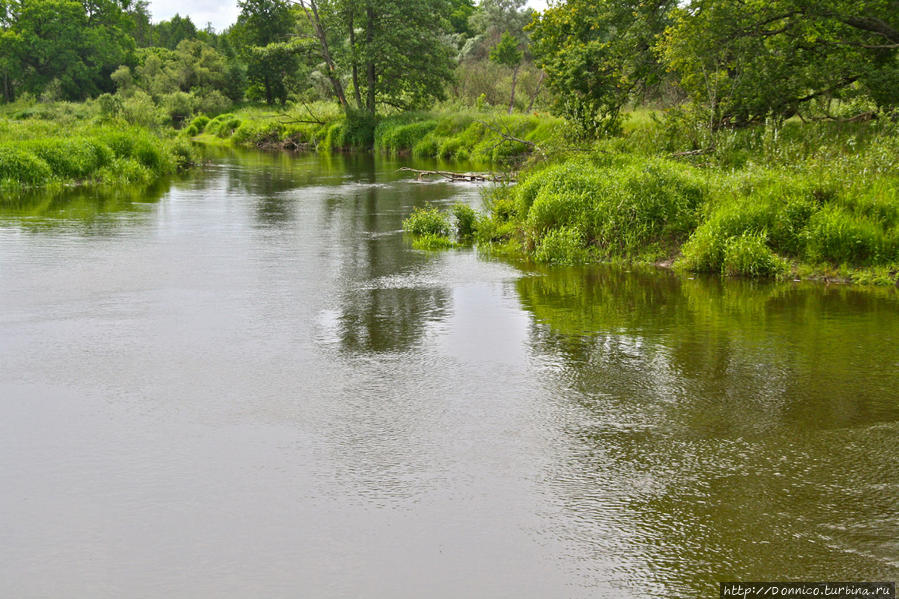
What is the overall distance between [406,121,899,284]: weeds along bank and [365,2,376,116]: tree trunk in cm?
3074

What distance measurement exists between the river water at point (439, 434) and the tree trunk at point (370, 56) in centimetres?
3529

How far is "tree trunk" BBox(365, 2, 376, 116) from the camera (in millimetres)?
46875

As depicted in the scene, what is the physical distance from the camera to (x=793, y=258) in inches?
531

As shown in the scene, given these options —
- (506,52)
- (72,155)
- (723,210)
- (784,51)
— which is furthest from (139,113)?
(723,210)

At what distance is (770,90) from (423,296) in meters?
11.5

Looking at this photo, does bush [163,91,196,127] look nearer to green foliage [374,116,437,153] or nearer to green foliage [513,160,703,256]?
green foliage [374,116,437,153]

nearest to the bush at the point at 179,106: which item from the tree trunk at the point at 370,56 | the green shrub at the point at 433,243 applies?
the tree trunk at the point at 370,56

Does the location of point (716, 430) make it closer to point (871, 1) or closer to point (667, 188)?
point (667, 188)

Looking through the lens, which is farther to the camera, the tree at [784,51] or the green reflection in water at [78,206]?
the green reflection in water at [78,206]

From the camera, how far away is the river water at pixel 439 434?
540cm

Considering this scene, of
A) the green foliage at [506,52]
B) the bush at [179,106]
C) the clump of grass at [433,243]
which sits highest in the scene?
the green foliage at [506,52]

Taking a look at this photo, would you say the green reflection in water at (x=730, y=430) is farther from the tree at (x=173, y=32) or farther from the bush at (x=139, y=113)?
the tree at (x=173, y=32)

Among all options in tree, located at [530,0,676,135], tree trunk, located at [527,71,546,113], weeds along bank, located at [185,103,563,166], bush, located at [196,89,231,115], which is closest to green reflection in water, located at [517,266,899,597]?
tree, located at [530,0,676,135]

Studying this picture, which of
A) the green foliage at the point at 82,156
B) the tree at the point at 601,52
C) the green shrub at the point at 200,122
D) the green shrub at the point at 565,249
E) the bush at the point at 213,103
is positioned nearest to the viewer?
the green shrub at the point at 565,249
